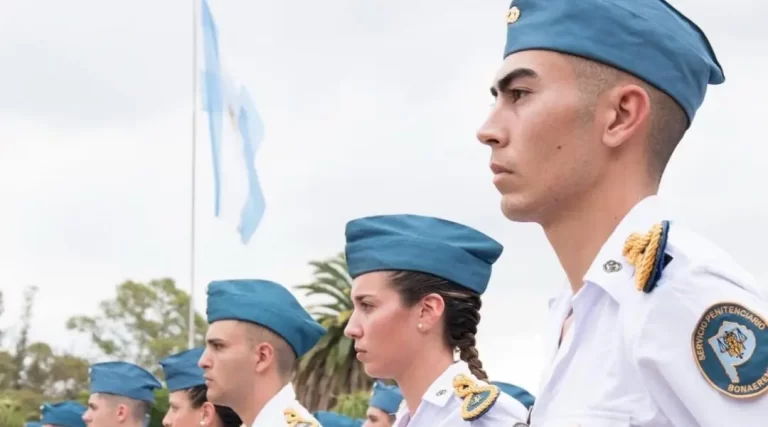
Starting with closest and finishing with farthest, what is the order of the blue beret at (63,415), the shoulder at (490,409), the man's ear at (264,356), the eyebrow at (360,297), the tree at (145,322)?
the shoulder at (490,409) < the eyebrow at (360,297) < the man's ear at (264,356) < the blue beret at (63,415) < the tree at (145,322)

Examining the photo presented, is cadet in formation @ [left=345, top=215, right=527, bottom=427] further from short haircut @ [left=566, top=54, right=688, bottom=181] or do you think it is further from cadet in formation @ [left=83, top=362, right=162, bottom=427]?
cadet in formation @ [left=83, top=362, right=162, bottom=427]

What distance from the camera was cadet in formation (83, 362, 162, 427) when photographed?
32.4 feet

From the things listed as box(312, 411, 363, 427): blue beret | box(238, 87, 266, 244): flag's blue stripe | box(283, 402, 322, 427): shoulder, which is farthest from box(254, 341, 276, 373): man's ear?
box(238, 87, 266, 244): flag's blue stripe

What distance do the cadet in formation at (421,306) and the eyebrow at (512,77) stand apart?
7.78 ft

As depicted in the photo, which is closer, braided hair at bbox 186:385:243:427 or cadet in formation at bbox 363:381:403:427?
braided hair at bbox 186:385:243:427

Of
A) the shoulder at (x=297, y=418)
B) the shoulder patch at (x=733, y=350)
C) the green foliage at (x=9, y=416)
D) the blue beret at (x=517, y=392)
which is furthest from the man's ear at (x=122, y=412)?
the green foliage at (x=9, y=416)

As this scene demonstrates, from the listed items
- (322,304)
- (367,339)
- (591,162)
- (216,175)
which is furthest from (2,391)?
(591,162)

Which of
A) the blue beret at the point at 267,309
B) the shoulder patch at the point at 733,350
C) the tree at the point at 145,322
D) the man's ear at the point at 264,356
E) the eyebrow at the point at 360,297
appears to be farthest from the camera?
the tree at the point at 145,322

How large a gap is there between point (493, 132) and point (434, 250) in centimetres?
264

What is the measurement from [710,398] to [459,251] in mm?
3059

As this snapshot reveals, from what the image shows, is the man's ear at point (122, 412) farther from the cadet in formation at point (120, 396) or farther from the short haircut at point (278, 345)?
the short haircut at point (278, 345)

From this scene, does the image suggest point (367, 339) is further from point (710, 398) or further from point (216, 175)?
point (216, 175)

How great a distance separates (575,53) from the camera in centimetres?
245

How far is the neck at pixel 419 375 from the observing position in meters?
4.91
